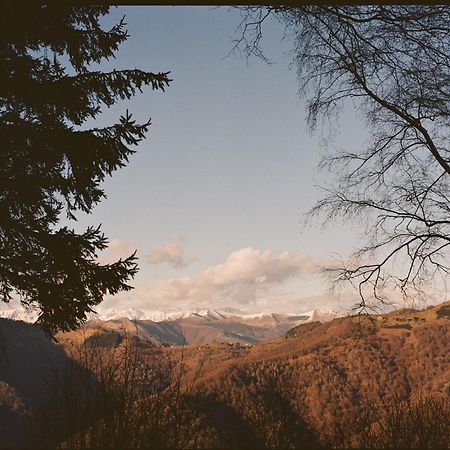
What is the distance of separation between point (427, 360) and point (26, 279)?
129 meters

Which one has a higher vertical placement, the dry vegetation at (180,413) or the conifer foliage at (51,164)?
the conifer foliage at (51,164)

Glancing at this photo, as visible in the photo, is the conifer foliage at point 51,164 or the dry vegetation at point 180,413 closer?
the dry vegetation at point 180,413

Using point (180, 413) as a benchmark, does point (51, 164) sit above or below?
above

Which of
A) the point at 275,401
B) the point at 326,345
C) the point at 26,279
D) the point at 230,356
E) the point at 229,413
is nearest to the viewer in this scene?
the point at 229,413

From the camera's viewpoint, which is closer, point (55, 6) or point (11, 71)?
point (55, 6)

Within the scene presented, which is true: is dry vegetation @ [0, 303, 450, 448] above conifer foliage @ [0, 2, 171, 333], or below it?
below

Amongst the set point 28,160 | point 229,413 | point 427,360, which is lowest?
point 427,360

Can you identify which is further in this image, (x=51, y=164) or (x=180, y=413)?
(x=51, y=164)

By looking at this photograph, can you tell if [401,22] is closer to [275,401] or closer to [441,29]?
[441,29]

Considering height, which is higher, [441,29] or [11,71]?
[11,71]

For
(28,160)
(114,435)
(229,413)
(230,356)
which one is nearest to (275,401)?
(229,413)

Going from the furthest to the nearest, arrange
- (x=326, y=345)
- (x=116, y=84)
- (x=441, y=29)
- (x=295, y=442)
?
(x=326, y=345) → (x=116, y=84) → (x=441, y=29) → (x=295, y=442)

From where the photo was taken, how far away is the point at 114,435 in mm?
2934

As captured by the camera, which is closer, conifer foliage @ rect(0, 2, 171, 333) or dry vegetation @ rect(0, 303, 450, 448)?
dry vegetation @ rect(0, 303, 450, 448)
